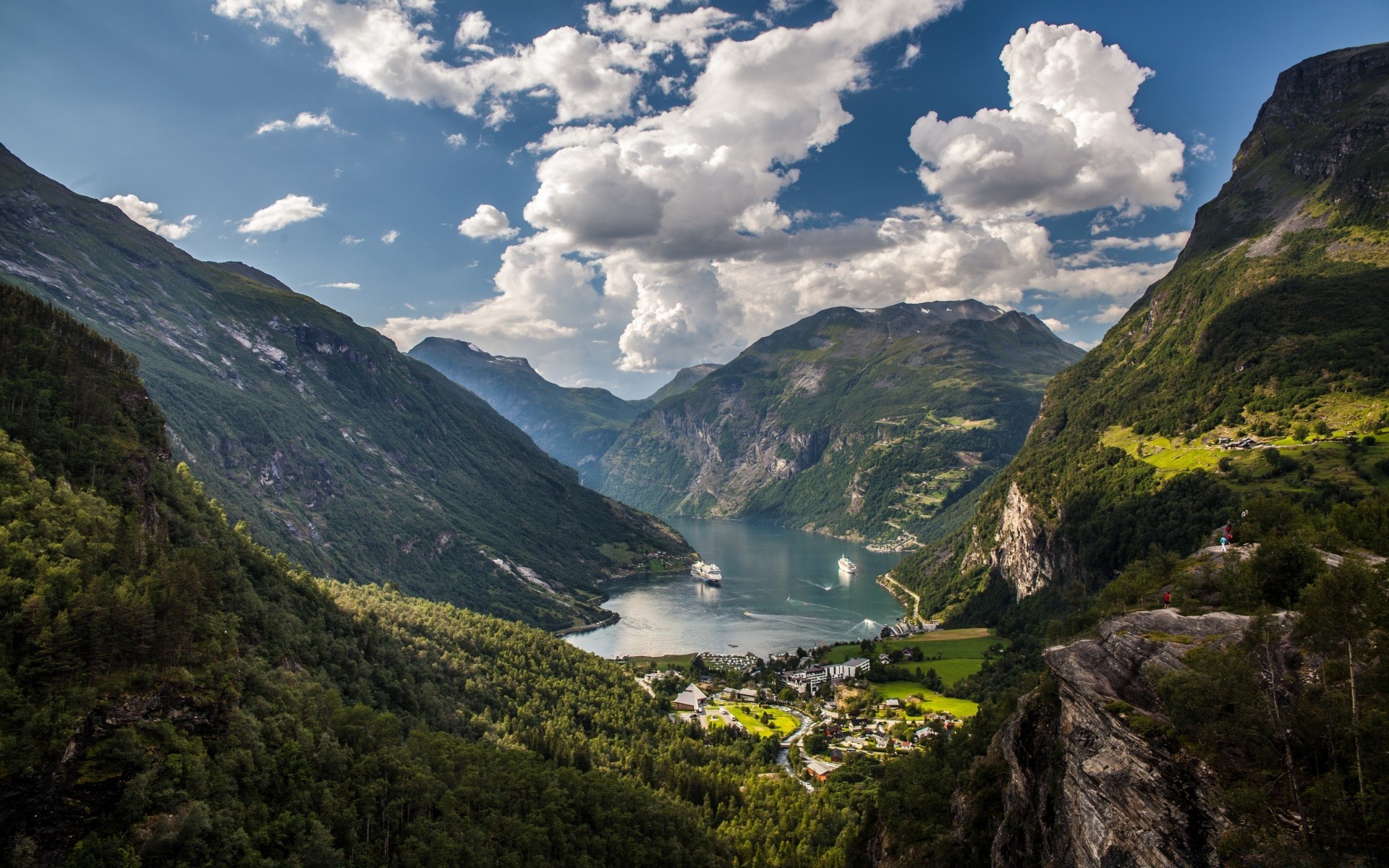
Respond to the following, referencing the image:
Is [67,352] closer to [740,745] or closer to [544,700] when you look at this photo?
[544,700]

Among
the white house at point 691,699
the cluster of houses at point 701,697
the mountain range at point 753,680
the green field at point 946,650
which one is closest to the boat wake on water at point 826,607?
the green field at point 946,650

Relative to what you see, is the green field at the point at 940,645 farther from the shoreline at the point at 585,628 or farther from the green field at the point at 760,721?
the shoreline at the point at 585,628

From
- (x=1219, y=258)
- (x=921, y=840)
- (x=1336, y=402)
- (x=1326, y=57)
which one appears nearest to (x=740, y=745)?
(x=921, y=840)

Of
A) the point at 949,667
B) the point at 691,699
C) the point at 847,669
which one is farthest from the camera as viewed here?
the point at 847,669

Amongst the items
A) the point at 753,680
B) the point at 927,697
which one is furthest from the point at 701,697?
the point at 927,697

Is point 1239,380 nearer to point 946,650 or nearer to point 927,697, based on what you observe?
point 946,650
